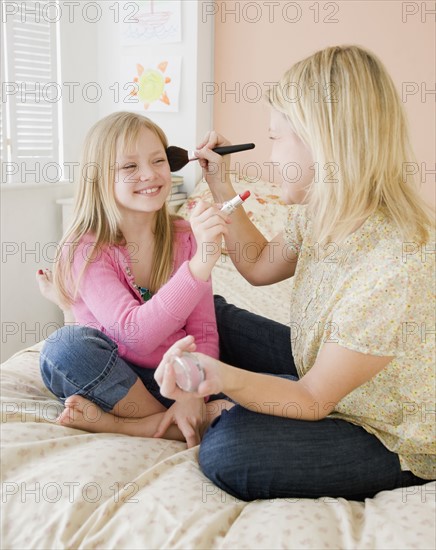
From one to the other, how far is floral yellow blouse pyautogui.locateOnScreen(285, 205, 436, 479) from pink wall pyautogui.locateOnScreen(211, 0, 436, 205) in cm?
136

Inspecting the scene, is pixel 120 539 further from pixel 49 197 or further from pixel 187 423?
pixel 49 197

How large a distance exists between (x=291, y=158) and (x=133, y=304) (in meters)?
0.42

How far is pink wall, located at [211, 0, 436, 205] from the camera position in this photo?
2223 millimetres

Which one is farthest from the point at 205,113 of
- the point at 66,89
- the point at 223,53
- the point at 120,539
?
the point at 120,539

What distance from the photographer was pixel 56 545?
81 cm

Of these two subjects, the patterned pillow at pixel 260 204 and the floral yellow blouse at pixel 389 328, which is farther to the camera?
the patterned pillow at pixel 260 204

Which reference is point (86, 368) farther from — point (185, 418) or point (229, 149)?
point (229, 149)

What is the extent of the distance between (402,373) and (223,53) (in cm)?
187

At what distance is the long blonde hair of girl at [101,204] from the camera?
1350 mm

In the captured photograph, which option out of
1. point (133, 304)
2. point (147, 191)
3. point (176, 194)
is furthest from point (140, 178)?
point (176, 194)

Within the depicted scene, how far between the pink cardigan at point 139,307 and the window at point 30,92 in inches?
43.4

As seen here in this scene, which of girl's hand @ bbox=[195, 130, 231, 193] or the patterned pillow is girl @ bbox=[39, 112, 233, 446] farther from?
the patterned pillow

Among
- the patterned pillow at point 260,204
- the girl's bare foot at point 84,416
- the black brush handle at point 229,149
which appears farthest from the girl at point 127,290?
the patterned pillow at point 260,204

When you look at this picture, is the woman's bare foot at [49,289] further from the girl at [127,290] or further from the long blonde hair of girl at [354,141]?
the long blonde hair of girl at [354,141]
